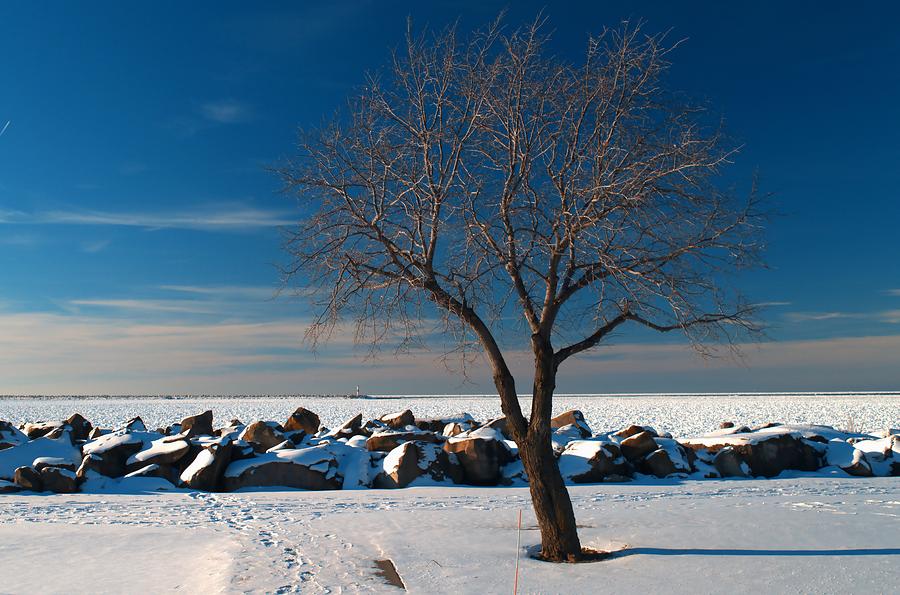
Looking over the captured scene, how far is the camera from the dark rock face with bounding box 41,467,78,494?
49.1 feet

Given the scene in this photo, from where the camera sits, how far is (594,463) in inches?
616

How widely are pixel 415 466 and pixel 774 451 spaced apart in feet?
Result: 26.9

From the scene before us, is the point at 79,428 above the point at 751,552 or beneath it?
above

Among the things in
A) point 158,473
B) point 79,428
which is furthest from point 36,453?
point 79,428

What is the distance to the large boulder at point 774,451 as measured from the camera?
1673 cm

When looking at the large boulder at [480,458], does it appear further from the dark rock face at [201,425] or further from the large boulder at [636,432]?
the dark rock face at [201,425]

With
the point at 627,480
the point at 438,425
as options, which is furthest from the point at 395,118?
the point at 438,425

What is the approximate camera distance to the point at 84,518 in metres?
11.8

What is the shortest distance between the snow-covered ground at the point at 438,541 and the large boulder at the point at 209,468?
70 centimetres

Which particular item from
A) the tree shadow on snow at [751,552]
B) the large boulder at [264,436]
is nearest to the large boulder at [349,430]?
the large boulder at [264,436]

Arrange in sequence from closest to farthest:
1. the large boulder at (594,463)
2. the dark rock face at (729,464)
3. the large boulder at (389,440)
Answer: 1. the large boulder at (594,463)
2. the dark rock face at (729,464)
3. the large boulder at (389,440)

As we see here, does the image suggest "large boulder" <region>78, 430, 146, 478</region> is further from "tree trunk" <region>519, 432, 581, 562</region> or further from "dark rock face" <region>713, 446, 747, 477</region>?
"dark rock face" <region>713, 446, 747, 477</region>

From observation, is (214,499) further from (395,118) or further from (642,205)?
(642,205)

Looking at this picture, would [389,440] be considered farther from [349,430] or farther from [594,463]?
[594,463]
